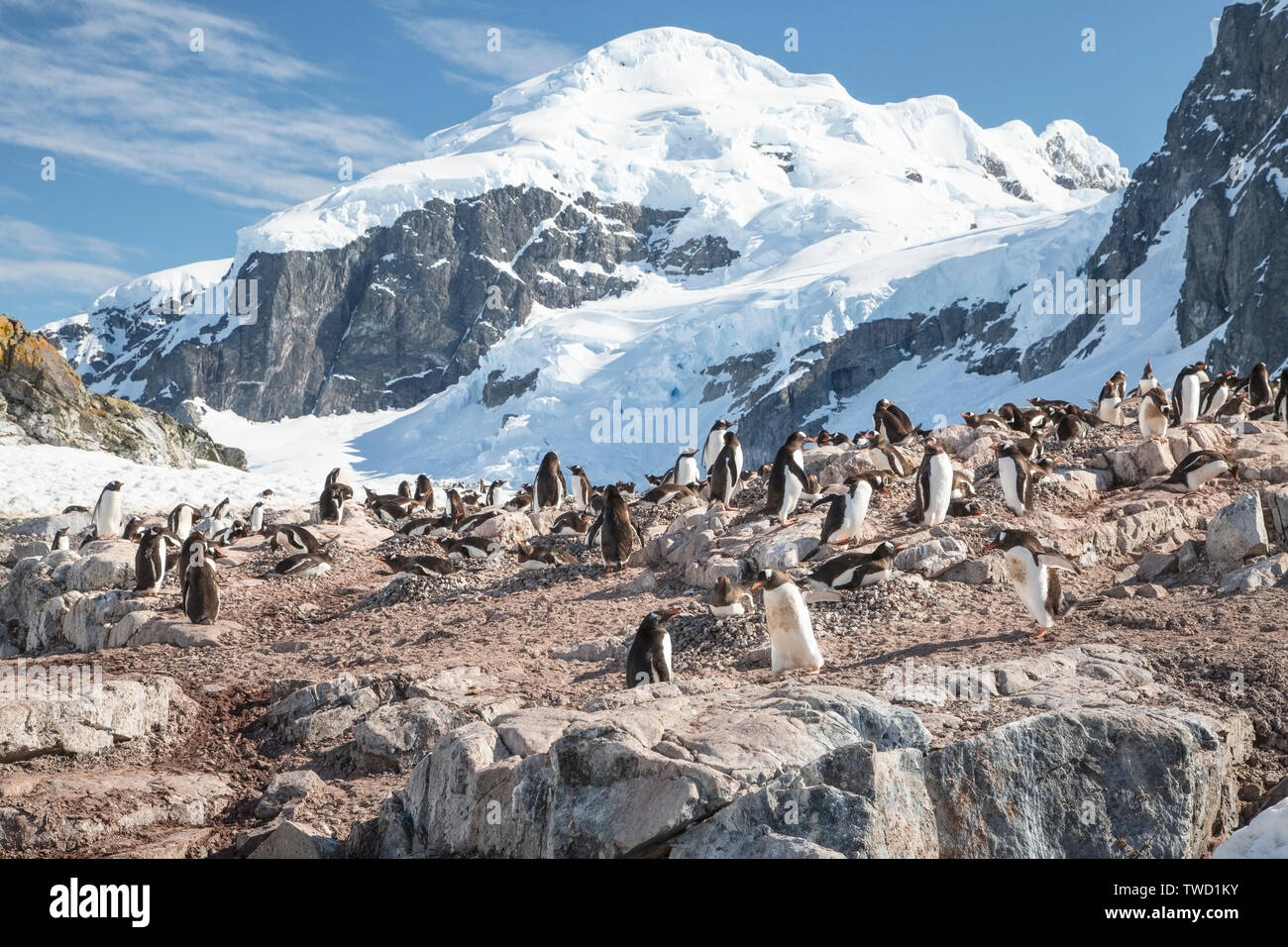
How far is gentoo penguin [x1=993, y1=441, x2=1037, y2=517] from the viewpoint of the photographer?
37.4 ft

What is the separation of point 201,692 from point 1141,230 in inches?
4143

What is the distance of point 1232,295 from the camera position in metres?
77.0

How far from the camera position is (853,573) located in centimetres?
914

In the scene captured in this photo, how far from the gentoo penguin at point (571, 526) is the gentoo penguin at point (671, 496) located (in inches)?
39.4

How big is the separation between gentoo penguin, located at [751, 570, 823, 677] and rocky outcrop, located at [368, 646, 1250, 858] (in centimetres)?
142

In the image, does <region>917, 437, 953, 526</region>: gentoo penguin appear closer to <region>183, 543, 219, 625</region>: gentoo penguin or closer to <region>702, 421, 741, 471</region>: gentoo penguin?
<region>183, 543, 219, 625</region>: gentoo penguin

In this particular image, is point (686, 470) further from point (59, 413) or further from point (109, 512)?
point (59, 413)

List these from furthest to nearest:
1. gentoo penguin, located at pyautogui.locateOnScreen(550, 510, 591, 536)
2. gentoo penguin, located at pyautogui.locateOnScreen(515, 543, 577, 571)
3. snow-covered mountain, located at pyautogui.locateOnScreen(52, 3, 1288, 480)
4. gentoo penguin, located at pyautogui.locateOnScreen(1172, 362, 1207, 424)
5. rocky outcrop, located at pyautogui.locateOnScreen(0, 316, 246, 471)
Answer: snow-covered mountain, located at pyautogui.locateOnScreen(52, 3, 1288, 480), rocky outcrop, located at pyautogui.locateOnScreen(0, 316, 246, 471), gentoo penguin, located at pyautogui.locateOnScreen(1172, 362, 1207, 424), gentoo penguin, located at pyautogui.locateOnScreen(550, 510, 591, 536), gentoo penguin, located at pyautogui.locateOnScreen(515, 543, 577, 571)

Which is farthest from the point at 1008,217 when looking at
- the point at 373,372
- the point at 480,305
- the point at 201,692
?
the point at 201,692

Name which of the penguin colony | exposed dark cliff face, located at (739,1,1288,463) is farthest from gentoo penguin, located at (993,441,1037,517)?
exposed dark cliff face, located at (739,1,1288,463)

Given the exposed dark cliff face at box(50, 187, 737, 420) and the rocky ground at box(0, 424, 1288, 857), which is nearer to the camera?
the rocky ground at box(0, 424, 1288, 857)

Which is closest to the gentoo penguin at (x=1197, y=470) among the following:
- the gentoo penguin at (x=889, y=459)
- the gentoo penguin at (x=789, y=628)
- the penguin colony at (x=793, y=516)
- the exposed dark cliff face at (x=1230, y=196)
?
the penguin colony at (x=793, y=516)

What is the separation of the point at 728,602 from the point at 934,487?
3246mm

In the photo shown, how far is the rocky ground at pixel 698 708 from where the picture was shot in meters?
4.89
